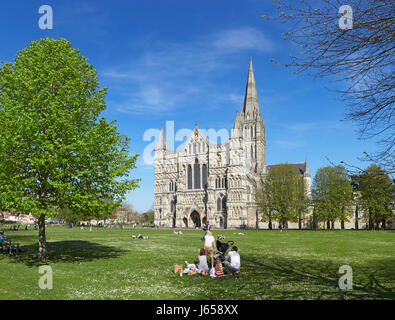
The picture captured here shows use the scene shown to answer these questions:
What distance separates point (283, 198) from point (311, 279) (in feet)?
173

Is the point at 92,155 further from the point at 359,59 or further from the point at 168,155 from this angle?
the point at 168,155

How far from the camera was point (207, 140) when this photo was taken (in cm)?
8512

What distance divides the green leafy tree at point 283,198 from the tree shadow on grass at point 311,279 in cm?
4562

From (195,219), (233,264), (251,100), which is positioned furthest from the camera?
(251,100)

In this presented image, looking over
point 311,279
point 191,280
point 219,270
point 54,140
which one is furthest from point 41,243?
point 311,279

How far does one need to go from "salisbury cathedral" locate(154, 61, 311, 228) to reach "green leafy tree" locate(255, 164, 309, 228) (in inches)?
449

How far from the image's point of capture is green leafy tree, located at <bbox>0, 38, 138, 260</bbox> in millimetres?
15672

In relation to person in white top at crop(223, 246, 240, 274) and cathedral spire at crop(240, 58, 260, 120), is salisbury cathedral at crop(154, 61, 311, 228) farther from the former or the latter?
person in white top at crop(223, 246, 240, 274)

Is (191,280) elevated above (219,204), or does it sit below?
above

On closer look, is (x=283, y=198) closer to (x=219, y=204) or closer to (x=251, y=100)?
(x=219, y=204)

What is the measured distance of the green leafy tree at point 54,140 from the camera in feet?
51.4

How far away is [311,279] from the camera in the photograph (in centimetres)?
1212

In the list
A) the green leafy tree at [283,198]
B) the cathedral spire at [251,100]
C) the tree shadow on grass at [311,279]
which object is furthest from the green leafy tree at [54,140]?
the cathedral spire at [251,100]

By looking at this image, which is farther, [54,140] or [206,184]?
[206,184]
